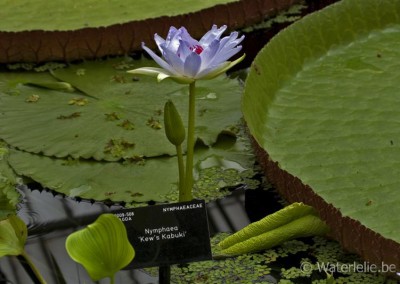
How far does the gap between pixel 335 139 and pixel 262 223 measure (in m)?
0.29

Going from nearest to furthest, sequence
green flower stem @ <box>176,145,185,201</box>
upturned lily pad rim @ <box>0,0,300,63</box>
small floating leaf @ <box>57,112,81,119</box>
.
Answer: green flower stem @ <box>176,145,185,201</box> → small floating leaf @ <box>57,112,81,119</box> → upturned lily pad rim @ <box>0,0,300,63</box>

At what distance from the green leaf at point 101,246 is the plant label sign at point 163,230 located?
13 cm

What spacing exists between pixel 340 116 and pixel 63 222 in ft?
1.96

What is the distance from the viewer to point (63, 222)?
4.67 feet

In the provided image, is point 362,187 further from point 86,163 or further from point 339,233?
point 86,163

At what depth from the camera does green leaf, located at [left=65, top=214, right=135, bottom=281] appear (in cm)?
95

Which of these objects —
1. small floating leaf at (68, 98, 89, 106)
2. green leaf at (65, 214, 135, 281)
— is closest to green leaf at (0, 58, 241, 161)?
small floating leaf at (68, 98, 89, 106)

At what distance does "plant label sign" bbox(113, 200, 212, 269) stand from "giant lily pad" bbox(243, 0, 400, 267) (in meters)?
0.28

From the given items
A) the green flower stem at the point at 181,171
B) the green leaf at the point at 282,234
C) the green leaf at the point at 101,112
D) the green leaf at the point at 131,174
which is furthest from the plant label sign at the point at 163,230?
the green leaf at the point at 101,112

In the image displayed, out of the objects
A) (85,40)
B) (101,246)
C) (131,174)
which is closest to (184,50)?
(101,246)

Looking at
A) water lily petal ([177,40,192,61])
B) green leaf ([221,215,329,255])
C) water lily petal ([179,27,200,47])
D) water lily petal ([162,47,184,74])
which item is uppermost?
water lily petal ([179,27,200,47])

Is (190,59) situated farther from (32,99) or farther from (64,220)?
(32,99)

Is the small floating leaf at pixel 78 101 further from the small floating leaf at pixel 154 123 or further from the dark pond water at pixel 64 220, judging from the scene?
the dark pond water at pixel 64 220

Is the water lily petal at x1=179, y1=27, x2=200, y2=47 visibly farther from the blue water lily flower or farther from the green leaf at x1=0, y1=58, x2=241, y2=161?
the green leaf at x1=0, y1=58, x2=241, y2=161
